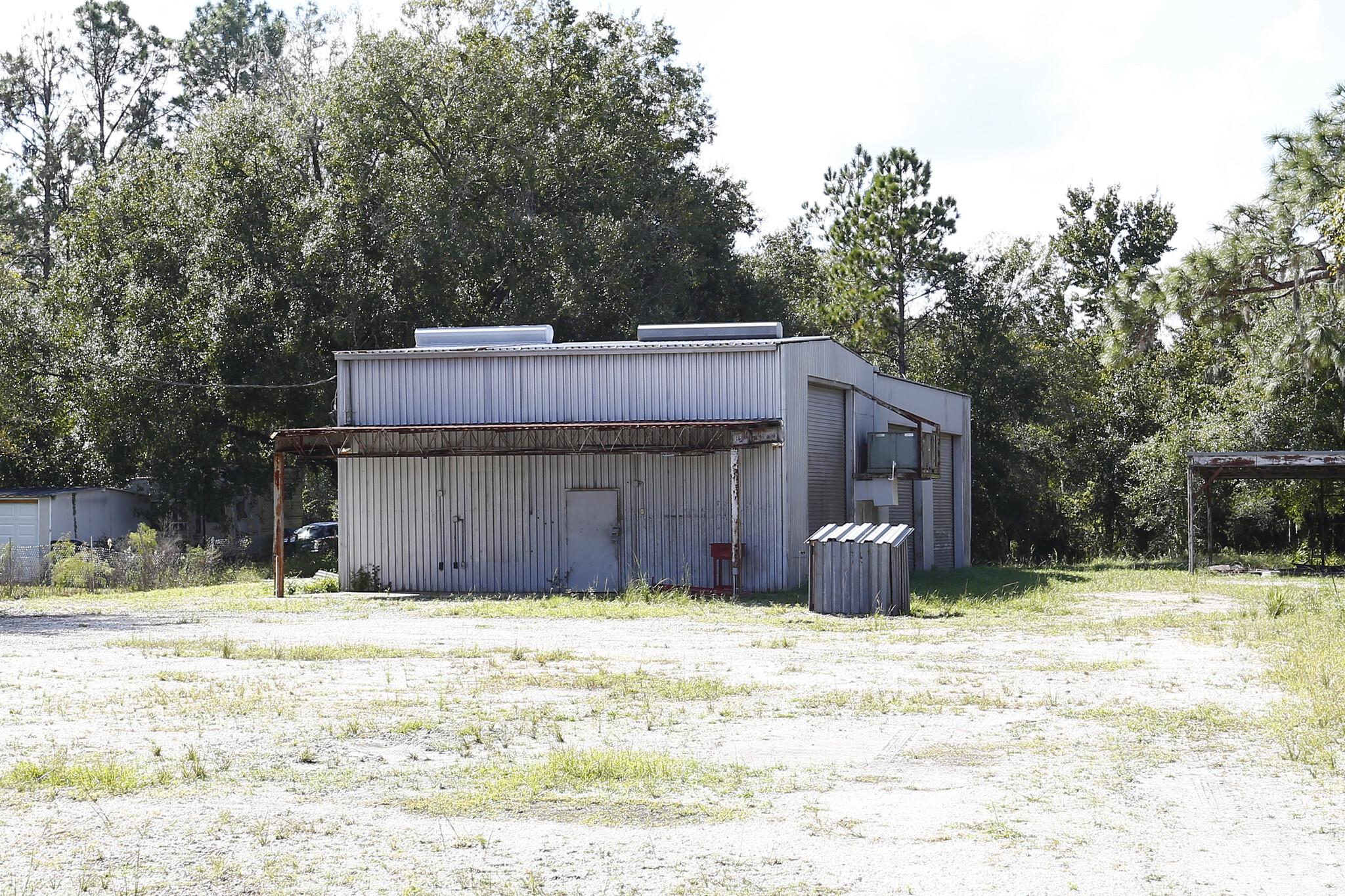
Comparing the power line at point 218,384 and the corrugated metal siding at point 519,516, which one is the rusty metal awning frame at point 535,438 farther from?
the power line at point 218,384

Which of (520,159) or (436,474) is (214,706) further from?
(520,159)

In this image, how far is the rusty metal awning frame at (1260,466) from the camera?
88.2 ft

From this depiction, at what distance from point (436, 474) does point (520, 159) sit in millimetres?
12412

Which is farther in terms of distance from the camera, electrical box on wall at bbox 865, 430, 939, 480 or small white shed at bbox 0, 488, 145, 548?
small white shed at bbox 0, 488, 145, 548

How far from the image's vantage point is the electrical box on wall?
91.4 feet

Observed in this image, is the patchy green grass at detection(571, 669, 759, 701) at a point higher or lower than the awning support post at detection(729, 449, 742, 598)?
lower

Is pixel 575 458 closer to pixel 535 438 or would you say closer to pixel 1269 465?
pixel 535 438

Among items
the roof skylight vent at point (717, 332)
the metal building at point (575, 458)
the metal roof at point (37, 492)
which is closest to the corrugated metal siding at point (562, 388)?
the metal building at point (575, 458)

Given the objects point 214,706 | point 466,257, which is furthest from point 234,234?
point 214,706

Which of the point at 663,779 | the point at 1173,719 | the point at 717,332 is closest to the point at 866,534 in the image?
the point at 717,332

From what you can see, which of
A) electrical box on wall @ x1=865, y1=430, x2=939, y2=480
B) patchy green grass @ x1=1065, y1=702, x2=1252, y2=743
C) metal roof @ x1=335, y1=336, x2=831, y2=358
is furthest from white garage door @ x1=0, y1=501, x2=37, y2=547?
patchy green grass @ x1=1065, y1=702, x2=1252, y2=743

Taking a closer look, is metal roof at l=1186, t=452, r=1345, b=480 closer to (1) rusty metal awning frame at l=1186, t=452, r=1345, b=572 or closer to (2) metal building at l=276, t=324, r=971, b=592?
(1) rusty metal awning frame at l=1186, t=452, r=1345, b=572

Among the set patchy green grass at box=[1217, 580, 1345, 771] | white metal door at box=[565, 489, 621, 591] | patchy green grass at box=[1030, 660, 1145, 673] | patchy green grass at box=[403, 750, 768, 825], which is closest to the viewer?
patchy green grass at box=[403, 750, 768, 825]

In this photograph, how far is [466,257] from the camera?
111ft
